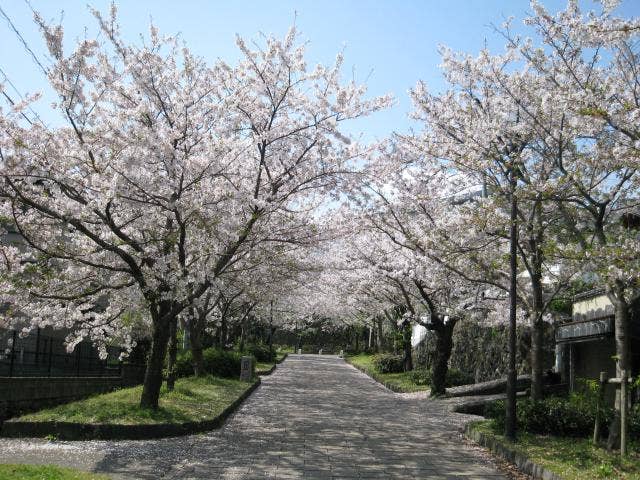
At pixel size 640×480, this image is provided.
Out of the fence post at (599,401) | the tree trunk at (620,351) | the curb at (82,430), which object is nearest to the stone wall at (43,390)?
the curb at (82,430)

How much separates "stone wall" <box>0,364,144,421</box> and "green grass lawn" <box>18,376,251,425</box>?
3.07ft

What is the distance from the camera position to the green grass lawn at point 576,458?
768cm

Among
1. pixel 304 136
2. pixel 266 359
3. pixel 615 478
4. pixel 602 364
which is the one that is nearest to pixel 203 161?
pixel 304 136

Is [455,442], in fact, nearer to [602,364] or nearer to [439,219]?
[439,219]

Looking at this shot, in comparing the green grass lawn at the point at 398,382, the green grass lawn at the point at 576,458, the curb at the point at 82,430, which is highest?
the green grass lawn at the point at 576,458

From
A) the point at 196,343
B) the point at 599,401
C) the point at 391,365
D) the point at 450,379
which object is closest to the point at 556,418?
the point at 599,401

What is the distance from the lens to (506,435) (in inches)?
407

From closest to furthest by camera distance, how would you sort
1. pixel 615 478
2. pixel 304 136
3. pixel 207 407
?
pixel 615 478
pixel 304 136
pixel 207 407

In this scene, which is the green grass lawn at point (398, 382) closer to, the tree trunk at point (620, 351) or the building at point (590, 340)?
the building at point (590, 340)

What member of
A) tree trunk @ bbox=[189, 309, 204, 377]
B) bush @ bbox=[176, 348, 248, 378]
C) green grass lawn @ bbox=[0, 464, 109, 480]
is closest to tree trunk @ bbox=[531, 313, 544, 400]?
green grass lawn @ bbox=[0, 464, 109, 480]

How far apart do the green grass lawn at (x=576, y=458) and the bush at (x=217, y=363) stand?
47.5ft

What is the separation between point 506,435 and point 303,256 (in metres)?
9.17

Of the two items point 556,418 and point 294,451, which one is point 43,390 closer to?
point 294,451

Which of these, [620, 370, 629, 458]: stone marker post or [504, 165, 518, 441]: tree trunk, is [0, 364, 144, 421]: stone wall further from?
[620, 370, 629, 458]: stone marker post
